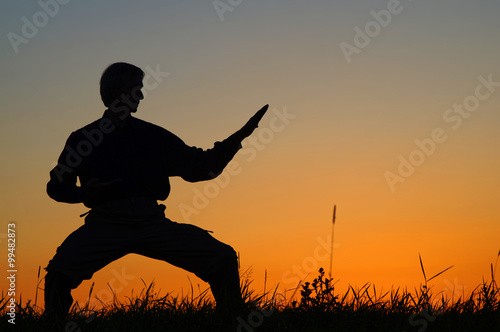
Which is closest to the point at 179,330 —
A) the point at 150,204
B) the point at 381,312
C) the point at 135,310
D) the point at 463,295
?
the point at 135,310

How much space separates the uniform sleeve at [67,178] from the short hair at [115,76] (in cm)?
52

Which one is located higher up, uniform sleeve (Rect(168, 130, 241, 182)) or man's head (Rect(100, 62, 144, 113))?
man's head (Rect(100, 62, 144, 113))

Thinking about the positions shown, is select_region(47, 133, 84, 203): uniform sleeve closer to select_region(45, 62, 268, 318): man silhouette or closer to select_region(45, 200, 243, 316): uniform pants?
select_region(45, 62, 268, 318): man silhouette

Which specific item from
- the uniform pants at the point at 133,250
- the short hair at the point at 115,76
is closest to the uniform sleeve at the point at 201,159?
the uniform pants at the point at 133,250

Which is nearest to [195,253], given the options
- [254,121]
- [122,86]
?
[254,121]

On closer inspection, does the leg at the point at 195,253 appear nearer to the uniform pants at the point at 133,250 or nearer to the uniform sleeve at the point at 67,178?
the uniform pants at the point at 133,250

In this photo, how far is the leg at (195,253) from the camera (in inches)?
232

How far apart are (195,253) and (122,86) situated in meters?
1.69

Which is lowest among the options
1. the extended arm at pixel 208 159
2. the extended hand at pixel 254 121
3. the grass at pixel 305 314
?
the grass at pixel 305 314

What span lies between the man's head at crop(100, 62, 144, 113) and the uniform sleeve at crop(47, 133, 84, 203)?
53 cm

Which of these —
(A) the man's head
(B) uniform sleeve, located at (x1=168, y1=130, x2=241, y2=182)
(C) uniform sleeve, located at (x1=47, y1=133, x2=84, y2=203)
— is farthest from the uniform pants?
(A) the man's head

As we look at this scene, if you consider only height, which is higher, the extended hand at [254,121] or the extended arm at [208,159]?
the extended hand at [254,121]

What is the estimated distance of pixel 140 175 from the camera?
6.06m

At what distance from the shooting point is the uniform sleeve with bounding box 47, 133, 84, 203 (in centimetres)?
595
